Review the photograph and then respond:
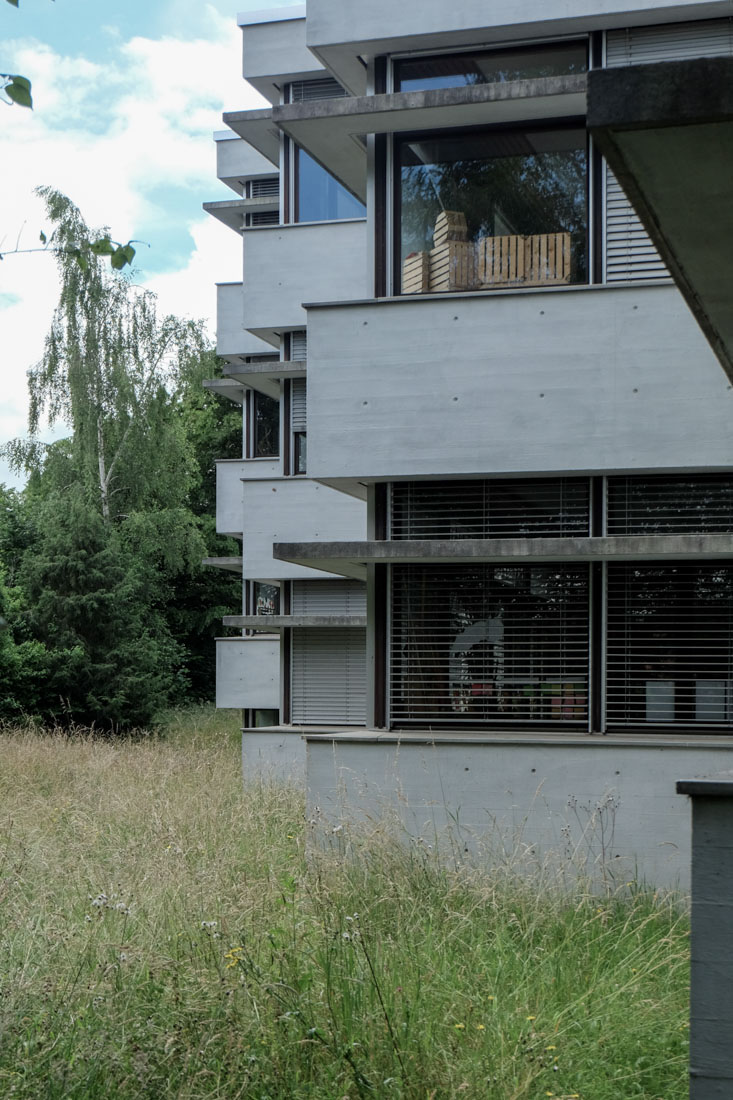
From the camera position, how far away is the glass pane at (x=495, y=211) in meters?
10.9

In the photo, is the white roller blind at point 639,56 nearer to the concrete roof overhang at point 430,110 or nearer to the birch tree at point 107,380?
the concrete roof overhang at point 430,110

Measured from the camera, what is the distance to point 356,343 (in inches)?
432

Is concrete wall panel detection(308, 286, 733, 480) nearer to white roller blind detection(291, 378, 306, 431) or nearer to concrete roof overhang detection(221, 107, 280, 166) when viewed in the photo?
white roller blind detection(291, 378, 306, 431)

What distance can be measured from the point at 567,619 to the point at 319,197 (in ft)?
33.5

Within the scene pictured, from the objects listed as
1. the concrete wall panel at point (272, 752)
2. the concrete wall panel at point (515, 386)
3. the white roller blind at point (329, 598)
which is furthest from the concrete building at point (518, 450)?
the white roller blind at point (329, 598)

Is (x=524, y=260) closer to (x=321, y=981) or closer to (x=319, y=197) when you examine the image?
(x=321, y=981)

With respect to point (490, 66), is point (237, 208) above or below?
above

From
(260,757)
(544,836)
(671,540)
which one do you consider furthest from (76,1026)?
(260,757)

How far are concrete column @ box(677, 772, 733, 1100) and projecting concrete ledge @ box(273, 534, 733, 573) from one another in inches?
251

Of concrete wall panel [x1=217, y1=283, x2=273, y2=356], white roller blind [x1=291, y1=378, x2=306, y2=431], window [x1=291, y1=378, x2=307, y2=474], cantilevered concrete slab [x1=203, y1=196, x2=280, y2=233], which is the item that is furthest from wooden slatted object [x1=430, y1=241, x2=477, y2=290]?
cantilevered concrete slab [x1=203, y1=196, x2=280, y2=233]

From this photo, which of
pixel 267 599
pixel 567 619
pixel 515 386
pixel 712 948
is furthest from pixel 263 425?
pixel 712 948

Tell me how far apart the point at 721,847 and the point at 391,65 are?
9.33 metres

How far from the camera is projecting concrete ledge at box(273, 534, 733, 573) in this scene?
983 centimetres

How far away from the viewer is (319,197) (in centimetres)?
1894
